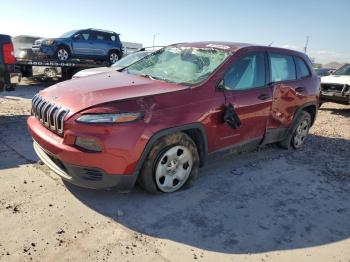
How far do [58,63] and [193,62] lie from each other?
10.5 m

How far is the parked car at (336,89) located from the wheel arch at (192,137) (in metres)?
8.31

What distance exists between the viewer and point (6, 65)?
23.5 feet

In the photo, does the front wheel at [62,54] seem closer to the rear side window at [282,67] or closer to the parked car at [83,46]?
the parked car at [83,46]

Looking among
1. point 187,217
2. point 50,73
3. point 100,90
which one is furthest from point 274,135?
point 50,73

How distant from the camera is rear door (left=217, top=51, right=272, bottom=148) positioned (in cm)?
450

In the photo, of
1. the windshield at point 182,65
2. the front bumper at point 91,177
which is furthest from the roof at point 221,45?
the front bumper at point 91,177

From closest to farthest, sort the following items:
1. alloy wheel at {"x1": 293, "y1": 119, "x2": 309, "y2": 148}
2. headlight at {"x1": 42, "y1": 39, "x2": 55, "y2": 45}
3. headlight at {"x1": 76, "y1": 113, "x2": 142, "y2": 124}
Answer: headlight at {"x1": 76, "y1": 113, "x2": 142, "y2": 124} < alloy wheel at {"x1": 293, "y1": 119, "x2": 309, "y2": 148} < headlight at {"x1": 42, "y1": 39, "x2": 55, "y2": 45}

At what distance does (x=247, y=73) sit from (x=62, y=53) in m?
11.6

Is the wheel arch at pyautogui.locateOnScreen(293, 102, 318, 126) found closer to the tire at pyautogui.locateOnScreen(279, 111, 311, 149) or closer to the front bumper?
the tire at pyautogui.locateOnScreen(279, 111, 311, 149)

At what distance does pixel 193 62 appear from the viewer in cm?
465

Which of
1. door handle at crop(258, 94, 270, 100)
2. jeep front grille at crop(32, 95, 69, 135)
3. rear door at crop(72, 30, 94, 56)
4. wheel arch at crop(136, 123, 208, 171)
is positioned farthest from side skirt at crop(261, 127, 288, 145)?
rear door at crop(72, 30, 94, 56)

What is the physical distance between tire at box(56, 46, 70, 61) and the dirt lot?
9944 millimetres

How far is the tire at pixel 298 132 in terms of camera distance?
6078 mm

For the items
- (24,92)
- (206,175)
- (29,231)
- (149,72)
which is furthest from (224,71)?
(24,92)
